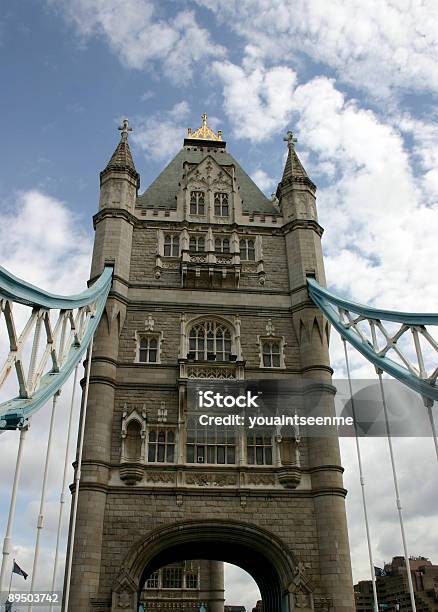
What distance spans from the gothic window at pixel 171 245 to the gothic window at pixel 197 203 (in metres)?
1.60

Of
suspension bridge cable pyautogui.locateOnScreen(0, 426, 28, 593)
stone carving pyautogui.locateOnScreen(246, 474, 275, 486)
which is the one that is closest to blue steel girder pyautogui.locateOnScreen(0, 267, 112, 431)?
suspension bridge cable pyautogui.locateOnScreen(0, 426, 28, 593)

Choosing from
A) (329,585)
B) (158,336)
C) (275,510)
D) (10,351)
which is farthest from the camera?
(158,336)

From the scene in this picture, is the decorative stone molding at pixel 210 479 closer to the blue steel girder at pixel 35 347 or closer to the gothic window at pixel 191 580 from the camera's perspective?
the blue steel girder at pixel 35 347

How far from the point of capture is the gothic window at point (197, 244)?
2409cm

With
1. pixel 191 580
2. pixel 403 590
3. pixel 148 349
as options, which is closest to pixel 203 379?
pixel 148 349

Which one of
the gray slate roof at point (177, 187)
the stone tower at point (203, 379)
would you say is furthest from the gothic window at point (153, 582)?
the gray slate roof at point (177, 187)

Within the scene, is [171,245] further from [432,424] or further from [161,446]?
[432,424]

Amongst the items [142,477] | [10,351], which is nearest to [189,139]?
[142,477]

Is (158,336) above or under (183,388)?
above

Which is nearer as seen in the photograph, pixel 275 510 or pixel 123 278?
pixel 275 510

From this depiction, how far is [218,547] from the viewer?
19.4 m

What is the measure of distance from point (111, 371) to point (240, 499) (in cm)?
581

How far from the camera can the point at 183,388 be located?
19766 millimetres

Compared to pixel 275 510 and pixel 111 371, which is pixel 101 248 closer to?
pixel 111 371
